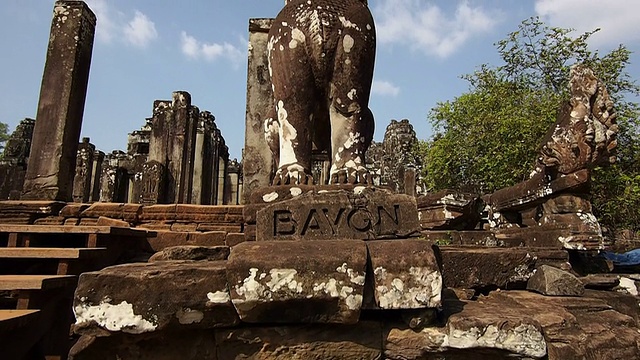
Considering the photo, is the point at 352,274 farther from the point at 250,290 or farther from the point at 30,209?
the point at 30,209

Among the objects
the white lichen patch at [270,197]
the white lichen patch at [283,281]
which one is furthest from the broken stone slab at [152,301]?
the white lichen patch at [270,197]

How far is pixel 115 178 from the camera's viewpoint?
16.0 meters

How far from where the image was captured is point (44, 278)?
243 centimetres

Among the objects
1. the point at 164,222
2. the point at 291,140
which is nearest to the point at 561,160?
the point at 291,140

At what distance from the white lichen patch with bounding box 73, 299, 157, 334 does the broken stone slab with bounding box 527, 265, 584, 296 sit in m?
2.05

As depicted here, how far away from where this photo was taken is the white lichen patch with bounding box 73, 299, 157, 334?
1.47 meters

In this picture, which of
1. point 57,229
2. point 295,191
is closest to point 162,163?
point 57,229

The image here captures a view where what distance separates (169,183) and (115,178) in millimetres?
6984

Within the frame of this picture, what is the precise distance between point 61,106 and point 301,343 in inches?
Result: 227

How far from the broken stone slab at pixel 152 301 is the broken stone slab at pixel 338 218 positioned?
470 mm

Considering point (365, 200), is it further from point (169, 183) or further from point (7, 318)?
point (169, 183)

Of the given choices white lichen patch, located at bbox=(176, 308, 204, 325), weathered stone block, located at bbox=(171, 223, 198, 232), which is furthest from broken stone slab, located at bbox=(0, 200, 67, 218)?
white lichen patch, located at bbox=(176, 308, 204, 325)

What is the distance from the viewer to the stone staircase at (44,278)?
232cm

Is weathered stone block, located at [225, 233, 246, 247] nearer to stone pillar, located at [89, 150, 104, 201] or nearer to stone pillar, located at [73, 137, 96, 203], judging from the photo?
stone pillar, located at [73, 137, 96, 203]
